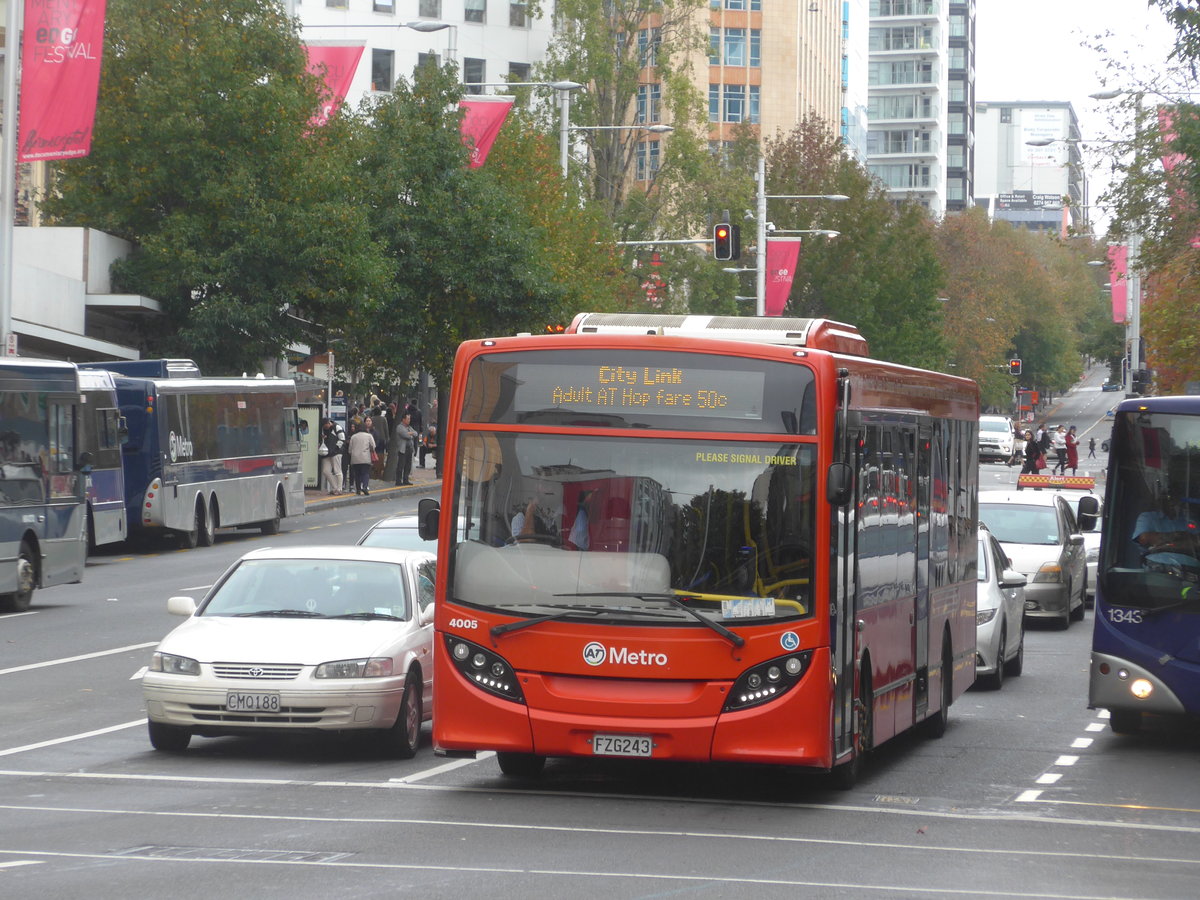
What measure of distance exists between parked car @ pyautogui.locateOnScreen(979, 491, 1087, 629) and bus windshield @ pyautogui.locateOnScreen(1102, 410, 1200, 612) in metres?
9.75

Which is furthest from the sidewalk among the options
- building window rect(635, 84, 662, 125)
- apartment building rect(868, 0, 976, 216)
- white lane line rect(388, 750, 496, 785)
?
apartment building rect(868, 0, 976, 216)

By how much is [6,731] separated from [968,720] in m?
7.72

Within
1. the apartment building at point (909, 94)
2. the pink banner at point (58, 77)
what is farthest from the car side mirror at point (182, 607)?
the apartment building at point (909, 94)

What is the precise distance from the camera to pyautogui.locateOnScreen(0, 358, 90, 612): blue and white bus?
2320 cm

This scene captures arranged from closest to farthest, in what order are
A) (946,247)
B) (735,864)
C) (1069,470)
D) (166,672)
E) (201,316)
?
(735,864), (166,672), (201,316), (1069,470), (946,247)

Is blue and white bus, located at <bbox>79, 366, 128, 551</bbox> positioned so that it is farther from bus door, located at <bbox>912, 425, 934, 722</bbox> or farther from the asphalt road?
bus door, located at <bbox>912, 425, 934, 722</bbox>

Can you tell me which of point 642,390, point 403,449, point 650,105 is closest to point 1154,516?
point 642,390

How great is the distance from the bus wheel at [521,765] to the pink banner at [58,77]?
63.6ft

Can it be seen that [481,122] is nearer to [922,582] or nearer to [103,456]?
[103,456]

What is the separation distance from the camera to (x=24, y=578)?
23688 millimetres

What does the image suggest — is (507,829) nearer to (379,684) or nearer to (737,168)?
(379,684)

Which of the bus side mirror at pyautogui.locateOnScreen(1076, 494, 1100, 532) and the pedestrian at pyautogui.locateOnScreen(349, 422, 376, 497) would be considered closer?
the bus side mirror at pyautogui.locateOnScreen(1076, 494, 1100, 532)

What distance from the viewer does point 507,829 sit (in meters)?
10.3

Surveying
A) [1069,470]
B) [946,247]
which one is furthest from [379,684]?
[946,247]
